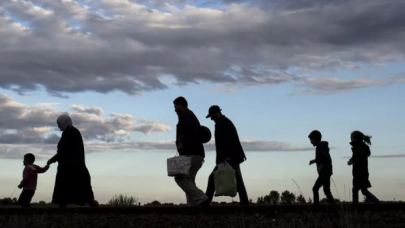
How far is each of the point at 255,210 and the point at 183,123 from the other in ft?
7.48

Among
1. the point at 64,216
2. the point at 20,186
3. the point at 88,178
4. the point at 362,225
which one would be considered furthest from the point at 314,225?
the point at 20,186

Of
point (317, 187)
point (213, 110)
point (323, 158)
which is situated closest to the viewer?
point (213, 110)

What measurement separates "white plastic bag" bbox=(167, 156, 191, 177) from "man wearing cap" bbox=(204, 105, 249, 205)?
81 cm

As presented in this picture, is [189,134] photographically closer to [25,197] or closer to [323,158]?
[323,158]

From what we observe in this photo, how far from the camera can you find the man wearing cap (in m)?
12.0

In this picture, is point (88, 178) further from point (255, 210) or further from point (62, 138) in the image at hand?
point (255, 210)

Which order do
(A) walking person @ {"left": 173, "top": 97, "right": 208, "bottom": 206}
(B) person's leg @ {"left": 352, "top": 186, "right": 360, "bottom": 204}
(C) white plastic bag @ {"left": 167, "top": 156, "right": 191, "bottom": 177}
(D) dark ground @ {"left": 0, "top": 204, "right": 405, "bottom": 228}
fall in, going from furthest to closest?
(B) person's leg @ {"left": 352, "top": 186, "right": 360, "bottom": 204}, (A) walking person @ {"left": 173, "top": 97, "right": 208, "bottom": 206}, (C) white plastic bag @ {"left": 167, "top": 156, "right": 191, "bottom": 177}, (D) dark ground @ {"left": 0, "top": 204, "right": 405, "bottom": 228}

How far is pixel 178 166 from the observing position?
11.3m

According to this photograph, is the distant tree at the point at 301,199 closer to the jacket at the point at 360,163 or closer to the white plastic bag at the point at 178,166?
the jacket at the point at 360,163

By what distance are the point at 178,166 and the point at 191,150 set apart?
0.45 m

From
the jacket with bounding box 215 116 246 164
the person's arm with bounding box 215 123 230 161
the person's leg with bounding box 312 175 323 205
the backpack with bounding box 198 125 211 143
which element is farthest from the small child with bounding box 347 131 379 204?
the backpack with bounding box 198 125 211 143

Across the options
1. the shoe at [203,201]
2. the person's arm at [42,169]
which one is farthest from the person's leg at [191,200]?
the person's arm at [42,169]

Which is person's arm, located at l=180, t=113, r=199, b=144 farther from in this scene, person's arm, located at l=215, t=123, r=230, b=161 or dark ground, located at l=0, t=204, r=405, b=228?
dark ground, located at l=0, t=204, r=405, b=228

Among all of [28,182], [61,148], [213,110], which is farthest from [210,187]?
[28,182]
